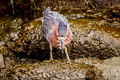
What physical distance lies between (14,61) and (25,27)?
761mm

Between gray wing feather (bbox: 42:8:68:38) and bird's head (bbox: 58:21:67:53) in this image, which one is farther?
gray wing feather (bbox: 42:8:68:38)

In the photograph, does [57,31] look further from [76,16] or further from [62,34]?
[76,16]

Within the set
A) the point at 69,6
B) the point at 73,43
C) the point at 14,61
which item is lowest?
the point at 14,61

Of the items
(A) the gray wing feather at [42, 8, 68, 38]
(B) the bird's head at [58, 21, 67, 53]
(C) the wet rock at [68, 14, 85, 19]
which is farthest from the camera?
(C) the wet rock at [68, 14, 85, 19]

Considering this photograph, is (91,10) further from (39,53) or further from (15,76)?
(15,76)

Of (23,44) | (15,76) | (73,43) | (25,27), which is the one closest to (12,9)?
(25,27)

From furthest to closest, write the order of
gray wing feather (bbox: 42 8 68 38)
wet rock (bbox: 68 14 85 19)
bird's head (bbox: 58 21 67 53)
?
wet rock (bbox: 68 14 85 19), gray wing feather (bbox: 42 8 68 38), bird's head (bbox: 58 21 67 53)

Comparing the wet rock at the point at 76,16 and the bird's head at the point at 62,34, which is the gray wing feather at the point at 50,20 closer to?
the bird's head at the point at 62,34

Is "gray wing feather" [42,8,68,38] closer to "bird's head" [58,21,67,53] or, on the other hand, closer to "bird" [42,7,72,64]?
"bird" [42,7,72,64]

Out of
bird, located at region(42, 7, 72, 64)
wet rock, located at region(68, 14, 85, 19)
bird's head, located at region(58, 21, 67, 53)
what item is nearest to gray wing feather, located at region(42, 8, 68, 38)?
bird, located at region(42, 7, 72, 64)

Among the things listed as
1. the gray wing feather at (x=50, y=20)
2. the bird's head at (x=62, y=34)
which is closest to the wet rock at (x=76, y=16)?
the gray wing feather at (x=50, y=20)

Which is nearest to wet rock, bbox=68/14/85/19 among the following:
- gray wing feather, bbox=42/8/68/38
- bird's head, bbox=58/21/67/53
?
gray wing feather, bbox=42/8/68/38

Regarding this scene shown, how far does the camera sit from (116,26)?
249 inches

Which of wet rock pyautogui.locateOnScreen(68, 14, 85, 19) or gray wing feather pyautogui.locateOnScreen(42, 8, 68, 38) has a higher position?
gray wing feather pyautogui.locateOnScreen(42, 8, 68, 38)
